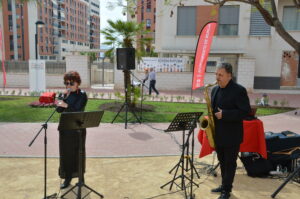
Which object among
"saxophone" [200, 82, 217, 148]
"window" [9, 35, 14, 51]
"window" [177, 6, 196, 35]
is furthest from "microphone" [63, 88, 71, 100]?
"window" [9, 35, 14, 51]

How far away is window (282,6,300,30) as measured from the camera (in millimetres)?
21641

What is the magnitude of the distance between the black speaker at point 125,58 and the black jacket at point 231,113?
19.6 feet

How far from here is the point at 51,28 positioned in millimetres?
84812

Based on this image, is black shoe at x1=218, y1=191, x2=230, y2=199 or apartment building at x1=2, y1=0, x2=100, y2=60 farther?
apartment building at x1=2, y1=0, x2=100, y2=60

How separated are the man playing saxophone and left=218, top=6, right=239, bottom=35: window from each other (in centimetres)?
1920

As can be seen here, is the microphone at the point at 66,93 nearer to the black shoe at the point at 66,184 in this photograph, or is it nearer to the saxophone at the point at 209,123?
the black shoe at the point at 66,184

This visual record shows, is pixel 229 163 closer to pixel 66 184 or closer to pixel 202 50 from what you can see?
pixel 66 184

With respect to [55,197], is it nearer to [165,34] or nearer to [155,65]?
[155,65]

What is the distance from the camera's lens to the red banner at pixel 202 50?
12812 millimetres

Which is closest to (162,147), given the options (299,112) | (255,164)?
(255,164)

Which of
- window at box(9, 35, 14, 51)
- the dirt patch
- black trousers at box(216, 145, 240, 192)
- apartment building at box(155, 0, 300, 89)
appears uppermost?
window at box(9, 35, 14, 51)

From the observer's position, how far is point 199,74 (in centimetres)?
1343

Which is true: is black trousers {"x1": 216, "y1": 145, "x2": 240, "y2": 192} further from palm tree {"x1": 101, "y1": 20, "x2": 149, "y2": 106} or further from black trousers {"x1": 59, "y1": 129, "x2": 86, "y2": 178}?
palm tree {"x1": 101, "y1": 20, "x2": 149, "y2": 106}

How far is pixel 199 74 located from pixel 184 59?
8036 mm
